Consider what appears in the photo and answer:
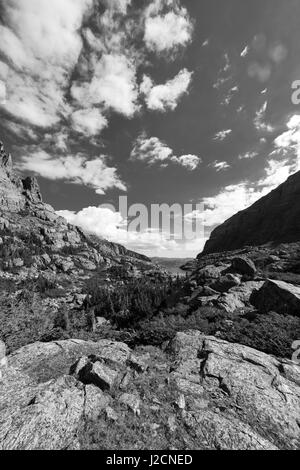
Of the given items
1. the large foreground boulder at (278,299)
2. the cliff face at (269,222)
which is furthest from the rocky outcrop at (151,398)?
the cliff face at (269,222)

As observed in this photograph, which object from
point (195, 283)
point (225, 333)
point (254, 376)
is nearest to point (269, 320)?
point (225, 333)

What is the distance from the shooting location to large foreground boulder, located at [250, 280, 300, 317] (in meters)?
19.6

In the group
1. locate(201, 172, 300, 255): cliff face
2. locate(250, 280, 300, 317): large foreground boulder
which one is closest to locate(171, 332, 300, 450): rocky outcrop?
locate(250, 280, 300, 317): large foreground boulder

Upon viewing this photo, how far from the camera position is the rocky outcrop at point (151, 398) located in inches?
281

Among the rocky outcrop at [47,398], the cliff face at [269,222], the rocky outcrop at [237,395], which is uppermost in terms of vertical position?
the cliff face at [269,222]

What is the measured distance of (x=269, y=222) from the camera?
525 ft

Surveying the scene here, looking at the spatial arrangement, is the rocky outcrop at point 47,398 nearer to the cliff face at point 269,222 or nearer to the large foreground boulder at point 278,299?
the large foreground boulder at point 278,299

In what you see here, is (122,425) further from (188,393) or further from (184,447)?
(188,393)

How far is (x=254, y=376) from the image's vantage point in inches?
412

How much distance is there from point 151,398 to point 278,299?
58.2 feet

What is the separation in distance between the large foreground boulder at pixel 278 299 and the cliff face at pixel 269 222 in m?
114

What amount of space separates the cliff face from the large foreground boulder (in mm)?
114160

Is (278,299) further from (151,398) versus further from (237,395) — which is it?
(151,398)
